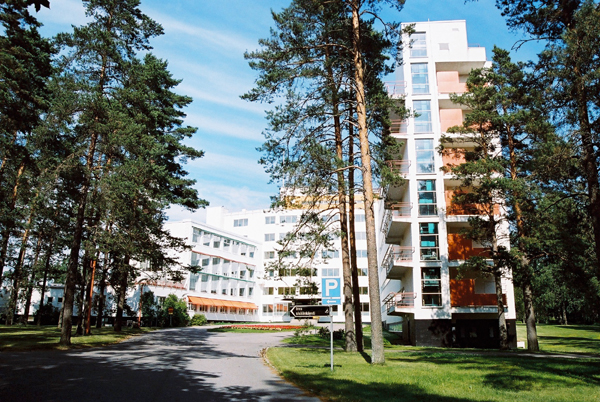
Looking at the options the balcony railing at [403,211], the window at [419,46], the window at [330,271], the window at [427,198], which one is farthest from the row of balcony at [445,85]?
the window at [330,271]

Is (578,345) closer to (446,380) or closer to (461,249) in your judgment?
(461,249)

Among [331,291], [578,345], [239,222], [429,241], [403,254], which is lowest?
[578,345]

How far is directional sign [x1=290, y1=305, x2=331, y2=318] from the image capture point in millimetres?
12867

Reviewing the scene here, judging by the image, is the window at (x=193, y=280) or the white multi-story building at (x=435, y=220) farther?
the window at (x=193, y=280)

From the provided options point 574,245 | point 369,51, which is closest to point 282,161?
point 369,51

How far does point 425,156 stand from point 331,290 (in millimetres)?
22662

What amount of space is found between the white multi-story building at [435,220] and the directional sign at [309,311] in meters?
17.4

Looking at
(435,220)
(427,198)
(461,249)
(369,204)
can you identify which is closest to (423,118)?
(427,198)

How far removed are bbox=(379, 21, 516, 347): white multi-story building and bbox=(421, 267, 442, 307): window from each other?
0.07m

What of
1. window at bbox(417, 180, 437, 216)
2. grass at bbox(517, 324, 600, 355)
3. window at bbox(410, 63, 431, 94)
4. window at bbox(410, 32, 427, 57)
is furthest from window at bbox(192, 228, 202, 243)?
grass at bbox(517, 324, 600, 355)

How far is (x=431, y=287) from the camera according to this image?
3122 centimetres

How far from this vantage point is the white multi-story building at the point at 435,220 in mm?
30516

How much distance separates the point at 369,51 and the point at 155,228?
1447 centimetres

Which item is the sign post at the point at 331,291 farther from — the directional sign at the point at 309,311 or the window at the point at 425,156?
the window at the point at 425,156
